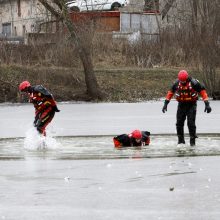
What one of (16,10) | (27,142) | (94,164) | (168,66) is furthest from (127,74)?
(16,10)

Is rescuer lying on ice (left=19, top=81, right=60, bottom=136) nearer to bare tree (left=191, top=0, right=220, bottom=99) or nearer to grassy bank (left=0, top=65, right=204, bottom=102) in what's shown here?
grassy bank (left=0, top=65, right=204, bottom=102)

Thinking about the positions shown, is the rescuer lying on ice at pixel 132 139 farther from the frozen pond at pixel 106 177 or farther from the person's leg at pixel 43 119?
the person's leg at pixel 43 119

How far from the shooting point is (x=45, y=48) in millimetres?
49906

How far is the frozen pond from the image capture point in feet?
34.2

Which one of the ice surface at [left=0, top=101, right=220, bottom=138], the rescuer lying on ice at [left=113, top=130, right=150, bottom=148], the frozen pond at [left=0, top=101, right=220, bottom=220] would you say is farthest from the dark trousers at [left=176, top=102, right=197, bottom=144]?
the ice surface at [left=0, top=101, right=220, bottom=138]

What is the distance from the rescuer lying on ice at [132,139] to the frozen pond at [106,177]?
269mm

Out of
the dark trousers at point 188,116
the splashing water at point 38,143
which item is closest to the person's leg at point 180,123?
the dark trousers at point 188,116

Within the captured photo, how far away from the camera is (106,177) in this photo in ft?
44.4

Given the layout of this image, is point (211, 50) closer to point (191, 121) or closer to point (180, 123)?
point (180, 123)

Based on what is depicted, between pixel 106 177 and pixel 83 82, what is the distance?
34590 millimetres

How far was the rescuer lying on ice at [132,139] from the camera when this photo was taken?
18828 millimetres

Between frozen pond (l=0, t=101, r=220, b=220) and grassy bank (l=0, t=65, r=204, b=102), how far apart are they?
21058 millimetres

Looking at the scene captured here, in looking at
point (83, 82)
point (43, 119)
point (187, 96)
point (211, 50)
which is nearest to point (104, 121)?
point (43, 119)

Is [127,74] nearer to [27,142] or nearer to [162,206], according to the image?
[27,142]
